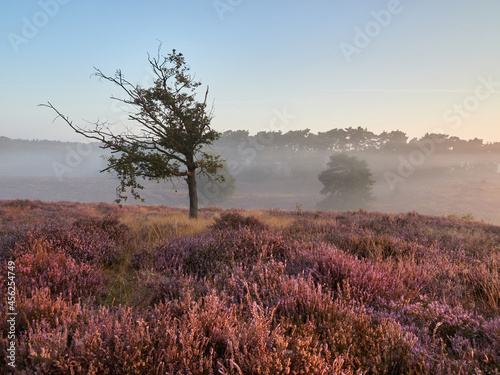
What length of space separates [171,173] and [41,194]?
3003 inches

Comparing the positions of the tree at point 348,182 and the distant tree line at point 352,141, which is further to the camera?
the distant tree line at point 352,141

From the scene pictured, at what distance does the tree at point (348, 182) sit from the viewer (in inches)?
1932

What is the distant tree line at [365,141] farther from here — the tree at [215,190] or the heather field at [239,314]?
the heather field at [239,314]

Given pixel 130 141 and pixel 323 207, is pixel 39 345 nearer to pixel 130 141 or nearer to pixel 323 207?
pixel 130 141

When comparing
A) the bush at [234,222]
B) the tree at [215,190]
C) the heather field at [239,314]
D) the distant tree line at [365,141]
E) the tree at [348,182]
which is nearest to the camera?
the heather field at [239,314]

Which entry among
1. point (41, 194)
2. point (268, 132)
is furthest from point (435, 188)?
point (41, 194)

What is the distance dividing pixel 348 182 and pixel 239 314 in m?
50.3

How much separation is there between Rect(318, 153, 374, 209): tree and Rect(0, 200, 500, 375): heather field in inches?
1831

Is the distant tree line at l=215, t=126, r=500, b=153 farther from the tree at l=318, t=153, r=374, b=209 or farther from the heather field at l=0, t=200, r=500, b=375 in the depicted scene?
the heather field at l=0, t=200, r=500, b=375

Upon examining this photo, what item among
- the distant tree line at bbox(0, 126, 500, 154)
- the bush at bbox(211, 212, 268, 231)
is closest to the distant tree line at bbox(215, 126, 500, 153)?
the distant tree line at bbox(0, 126, 500, 154)

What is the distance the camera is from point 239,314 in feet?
7.52

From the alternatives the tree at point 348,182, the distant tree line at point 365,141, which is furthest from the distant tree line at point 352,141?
the tree at point 348,182

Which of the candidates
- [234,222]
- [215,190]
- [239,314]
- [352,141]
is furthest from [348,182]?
[239,314]

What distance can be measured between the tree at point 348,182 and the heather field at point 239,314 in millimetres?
46509
